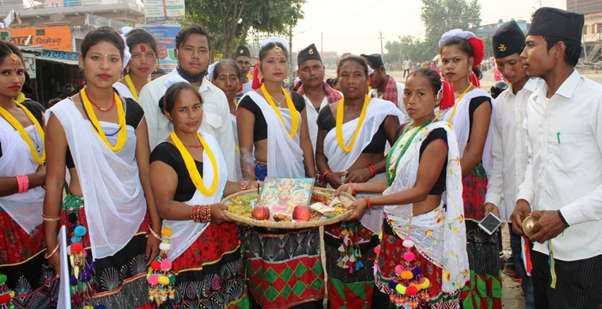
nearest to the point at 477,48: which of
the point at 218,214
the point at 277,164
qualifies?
the point at 277,164

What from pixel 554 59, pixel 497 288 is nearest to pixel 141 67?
pixel 554 59

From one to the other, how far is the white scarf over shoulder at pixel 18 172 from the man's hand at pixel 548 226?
3.56 meters

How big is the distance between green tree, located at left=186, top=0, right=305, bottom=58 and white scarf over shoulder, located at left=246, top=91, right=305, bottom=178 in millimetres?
18022

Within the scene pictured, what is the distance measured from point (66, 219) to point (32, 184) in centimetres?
62

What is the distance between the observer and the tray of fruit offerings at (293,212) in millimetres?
2809

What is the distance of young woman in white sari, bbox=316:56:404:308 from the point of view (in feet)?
12.4

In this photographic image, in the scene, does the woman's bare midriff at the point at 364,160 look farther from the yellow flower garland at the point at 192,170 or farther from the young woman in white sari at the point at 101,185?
the young woman in white sari at the point at 101,185

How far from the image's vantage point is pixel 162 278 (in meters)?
2.93

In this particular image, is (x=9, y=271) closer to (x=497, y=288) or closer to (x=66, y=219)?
(x=66, y=219)

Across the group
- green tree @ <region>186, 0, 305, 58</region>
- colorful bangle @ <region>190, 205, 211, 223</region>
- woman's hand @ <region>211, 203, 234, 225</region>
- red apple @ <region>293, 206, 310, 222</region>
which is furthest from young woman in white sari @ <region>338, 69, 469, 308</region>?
green tree @ <region>186, 0, 305, 58</region>

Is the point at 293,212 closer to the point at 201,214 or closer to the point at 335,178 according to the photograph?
the point at 201,214

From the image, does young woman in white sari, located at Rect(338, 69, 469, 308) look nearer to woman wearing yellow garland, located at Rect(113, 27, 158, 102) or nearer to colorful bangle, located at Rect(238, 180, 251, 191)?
colorful bangle, located at Rect(238, 180, 251, 191)

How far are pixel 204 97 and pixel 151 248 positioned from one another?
1.49m

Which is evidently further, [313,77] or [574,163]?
[313,77]
